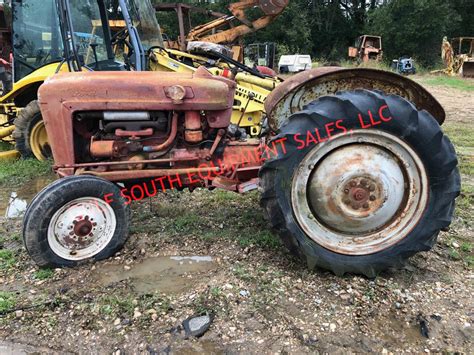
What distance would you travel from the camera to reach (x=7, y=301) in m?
2.51

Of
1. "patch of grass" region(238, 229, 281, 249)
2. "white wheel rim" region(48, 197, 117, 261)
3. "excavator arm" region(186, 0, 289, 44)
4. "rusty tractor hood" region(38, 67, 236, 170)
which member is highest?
"excavator arm" region(186, 0, 289, 44)

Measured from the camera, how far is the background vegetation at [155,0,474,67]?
25078 mm

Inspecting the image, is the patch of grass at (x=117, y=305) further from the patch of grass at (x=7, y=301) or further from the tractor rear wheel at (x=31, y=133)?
the tractor rear wheel at (x=31, y=133)

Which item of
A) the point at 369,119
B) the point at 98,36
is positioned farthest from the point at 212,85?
the point at 98,36

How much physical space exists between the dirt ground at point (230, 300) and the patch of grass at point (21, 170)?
2174 mm

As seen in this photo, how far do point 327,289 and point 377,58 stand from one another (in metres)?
21.5

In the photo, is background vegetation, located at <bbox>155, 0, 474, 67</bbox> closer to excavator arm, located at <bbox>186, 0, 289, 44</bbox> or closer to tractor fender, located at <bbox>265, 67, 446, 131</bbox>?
excavator arm, located at <bbox>186, 0, 289, 44</bbox>

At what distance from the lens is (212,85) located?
311 cm

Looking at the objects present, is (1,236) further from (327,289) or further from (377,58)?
(377,58)

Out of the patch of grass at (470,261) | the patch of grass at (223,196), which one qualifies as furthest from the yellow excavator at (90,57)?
the patch of grass at (470,261)

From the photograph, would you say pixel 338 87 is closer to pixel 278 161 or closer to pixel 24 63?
pixel 278 161

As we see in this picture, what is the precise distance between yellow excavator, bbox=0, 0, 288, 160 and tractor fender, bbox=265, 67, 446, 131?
149 cm

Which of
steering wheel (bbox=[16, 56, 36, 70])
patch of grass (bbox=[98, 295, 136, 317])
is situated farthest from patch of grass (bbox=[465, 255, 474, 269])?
steering wheel (bbox=[16, 56, 36, 70])

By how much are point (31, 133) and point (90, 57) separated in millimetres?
1609
